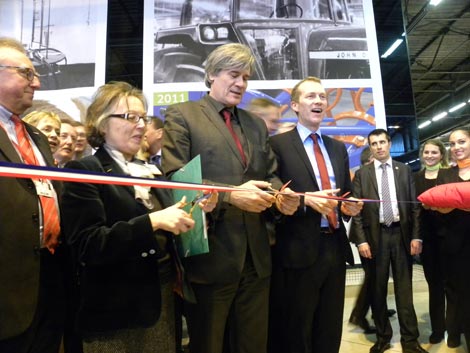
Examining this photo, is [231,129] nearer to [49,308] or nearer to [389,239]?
[49,308]

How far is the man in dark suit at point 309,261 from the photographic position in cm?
195

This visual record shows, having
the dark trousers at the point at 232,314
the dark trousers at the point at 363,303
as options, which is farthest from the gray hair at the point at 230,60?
the dark trousers at the point at 363,303

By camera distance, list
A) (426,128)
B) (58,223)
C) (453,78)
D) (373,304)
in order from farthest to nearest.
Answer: (426,128), (453,78), (373,304), (58,223)

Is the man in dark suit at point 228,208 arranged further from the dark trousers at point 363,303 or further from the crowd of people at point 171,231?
the dark trousers at point 363,303

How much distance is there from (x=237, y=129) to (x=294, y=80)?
333 centimetres

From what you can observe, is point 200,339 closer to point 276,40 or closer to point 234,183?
point 234,183

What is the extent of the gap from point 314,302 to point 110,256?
1.17 metres

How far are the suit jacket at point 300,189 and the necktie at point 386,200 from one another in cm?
112

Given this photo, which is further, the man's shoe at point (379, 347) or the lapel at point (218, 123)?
the man's shoe at point (379, 347)

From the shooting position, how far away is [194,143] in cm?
163

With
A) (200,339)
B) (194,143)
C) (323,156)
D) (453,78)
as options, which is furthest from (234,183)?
(453,78)

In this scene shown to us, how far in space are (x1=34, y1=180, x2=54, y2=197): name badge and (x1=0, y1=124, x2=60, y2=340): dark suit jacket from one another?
0.05 m

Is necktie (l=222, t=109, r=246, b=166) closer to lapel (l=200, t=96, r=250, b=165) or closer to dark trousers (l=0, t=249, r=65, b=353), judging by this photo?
lapel (l=200, t=96, r=250, b=165)

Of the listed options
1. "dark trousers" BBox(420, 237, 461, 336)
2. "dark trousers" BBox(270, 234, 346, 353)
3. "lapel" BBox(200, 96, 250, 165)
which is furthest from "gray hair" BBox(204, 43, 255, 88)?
"dark trousers" BBox(420, 237, 461, 336)
